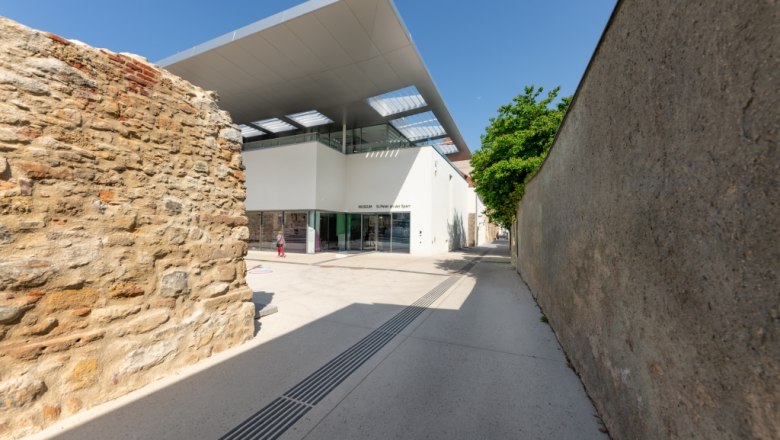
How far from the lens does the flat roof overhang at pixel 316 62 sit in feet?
38.3

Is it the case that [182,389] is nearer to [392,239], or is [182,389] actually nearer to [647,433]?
[647,433]

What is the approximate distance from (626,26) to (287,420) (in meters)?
4.33

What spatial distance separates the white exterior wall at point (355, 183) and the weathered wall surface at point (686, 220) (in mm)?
15253

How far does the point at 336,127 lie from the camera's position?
2180 centimetres

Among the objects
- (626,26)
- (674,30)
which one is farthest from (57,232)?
(626,26)

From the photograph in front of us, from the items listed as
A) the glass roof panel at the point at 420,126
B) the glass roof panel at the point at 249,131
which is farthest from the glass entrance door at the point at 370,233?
the glass roof panel at the point at 249,131

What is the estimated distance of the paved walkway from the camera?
251cm

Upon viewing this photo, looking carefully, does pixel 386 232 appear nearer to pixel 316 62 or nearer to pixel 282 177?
pixel 282 177

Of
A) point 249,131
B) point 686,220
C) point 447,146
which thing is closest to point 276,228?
point 249,131

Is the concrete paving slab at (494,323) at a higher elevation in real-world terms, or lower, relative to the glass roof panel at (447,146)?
lower

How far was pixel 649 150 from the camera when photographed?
181 cm

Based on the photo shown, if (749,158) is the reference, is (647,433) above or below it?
below

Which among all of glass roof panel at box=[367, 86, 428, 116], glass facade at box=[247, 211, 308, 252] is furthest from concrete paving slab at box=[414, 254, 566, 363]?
glass facade at box=[247, 211, 308, 252]

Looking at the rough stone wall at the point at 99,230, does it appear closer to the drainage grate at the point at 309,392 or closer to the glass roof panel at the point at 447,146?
the drainage grate at the point at 309,392
